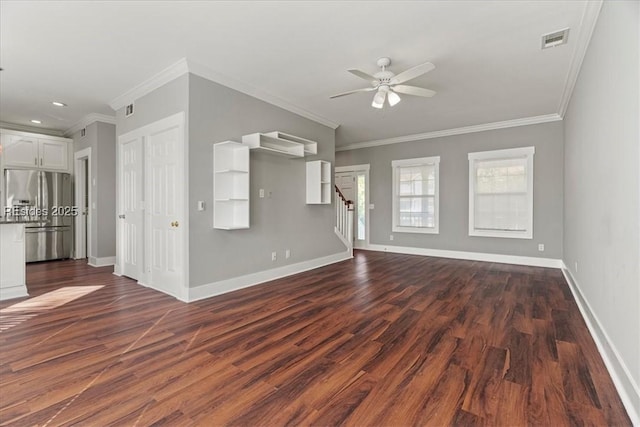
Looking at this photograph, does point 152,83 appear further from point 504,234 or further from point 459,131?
point 504,234

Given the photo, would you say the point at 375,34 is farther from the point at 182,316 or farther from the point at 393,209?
the point at 393,209

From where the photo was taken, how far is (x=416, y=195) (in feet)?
24.1

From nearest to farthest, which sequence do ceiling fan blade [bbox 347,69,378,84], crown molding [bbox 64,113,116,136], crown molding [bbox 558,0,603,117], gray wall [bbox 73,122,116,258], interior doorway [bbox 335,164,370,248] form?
crown molding [bbox 558,0,603,117]
ceiling fan blade [bbox 347,69,378,84]
crown molding [bbox 64,113,116,136]
gray wall [bbox 73,122,116,258]
interior doorway [bbox 335,164,370,248]

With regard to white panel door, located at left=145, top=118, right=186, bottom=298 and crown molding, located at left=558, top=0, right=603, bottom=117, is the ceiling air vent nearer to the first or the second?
crown molding, located at left=558, top=0, right=603, bottom=117

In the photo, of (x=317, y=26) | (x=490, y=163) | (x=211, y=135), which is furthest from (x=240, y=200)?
(x=490, y=163)

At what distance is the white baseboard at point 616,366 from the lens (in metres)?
1.67

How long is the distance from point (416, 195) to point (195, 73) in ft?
17.9

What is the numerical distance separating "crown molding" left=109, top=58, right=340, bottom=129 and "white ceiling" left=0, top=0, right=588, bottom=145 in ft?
0.29

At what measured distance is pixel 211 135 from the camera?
156 inches

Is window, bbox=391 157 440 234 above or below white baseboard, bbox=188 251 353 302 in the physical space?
above

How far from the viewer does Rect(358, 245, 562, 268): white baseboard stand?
5.83m

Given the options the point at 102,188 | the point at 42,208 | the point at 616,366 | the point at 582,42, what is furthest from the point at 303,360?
the point at 42,208

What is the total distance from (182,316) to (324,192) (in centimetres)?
336

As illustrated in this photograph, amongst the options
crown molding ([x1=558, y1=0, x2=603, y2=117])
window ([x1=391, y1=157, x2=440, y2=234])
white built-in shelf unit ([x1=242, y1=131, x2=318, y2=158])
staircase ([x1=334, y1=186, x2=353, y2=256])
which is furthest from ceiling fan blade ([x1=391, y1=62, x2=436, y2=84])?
window ([x1=391, y1=157, x2=440, y2=234])
